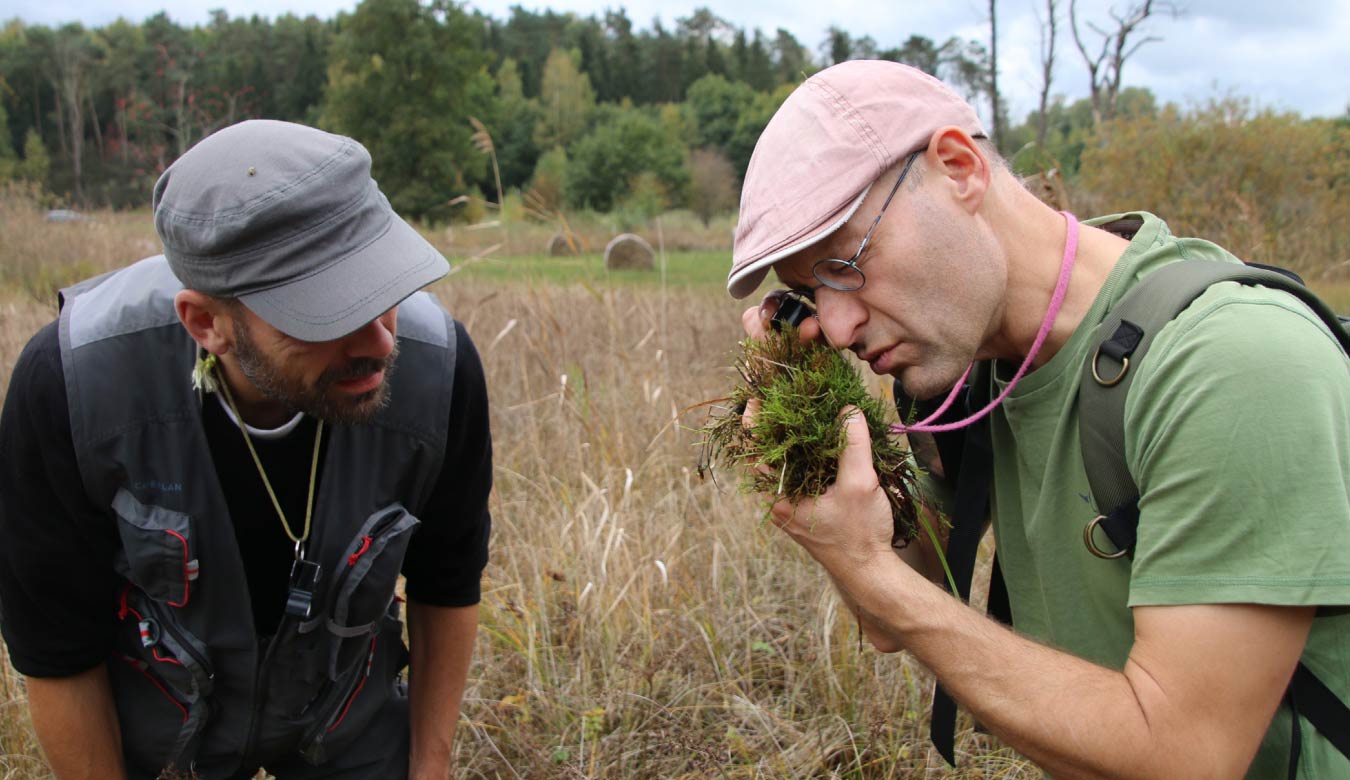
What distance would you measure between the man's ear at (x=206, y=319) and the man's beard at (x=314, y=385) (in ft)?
0.10

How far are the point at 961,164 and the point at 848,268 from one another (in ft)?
1.00

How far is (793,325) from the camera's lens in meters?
1.97

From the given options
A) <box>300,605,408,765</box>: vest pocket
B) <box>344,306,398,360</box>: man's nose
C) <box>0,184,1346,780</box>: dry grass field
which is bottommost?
<box>0,184,1346,780</box>: dry grass field

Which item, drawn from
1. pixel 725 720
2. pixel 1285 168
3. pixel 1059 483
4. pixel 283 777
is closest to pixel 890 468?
pixel 1059 483

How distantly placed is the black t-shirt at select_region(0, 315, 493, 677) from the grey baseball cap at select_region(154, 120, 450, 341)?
15.7 inches

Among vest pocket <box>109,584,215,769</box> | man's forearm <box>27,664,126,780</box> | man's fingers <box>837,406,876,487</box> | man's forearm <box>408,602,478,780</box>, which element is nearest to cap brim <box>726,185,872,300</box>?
man's fingers <box>837,406,876,487</box>

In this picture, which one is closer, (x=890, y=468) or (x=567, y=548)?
(x=890, y=468)

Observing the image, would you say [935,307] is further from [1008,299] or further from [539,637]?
[539,637]

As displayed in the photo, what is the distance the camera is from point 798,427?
1788 mm

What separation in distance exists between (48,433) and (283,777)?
125 cm

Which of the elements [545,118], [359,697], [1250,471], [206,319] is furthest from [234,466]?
[545,118]

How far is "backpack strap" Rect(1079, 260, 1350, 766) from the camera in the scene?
1.49m

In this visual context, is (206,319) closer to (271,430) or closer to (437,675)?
(271,430)

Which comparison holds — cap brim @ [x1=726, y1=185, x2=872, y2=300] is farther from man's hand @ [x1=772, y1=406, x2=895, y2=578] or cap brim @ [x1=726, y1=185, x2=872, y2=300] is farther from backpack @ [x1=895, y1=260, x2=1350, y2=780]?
backpack @ [x1=895, y1=260, x2=1350, y2=780]
